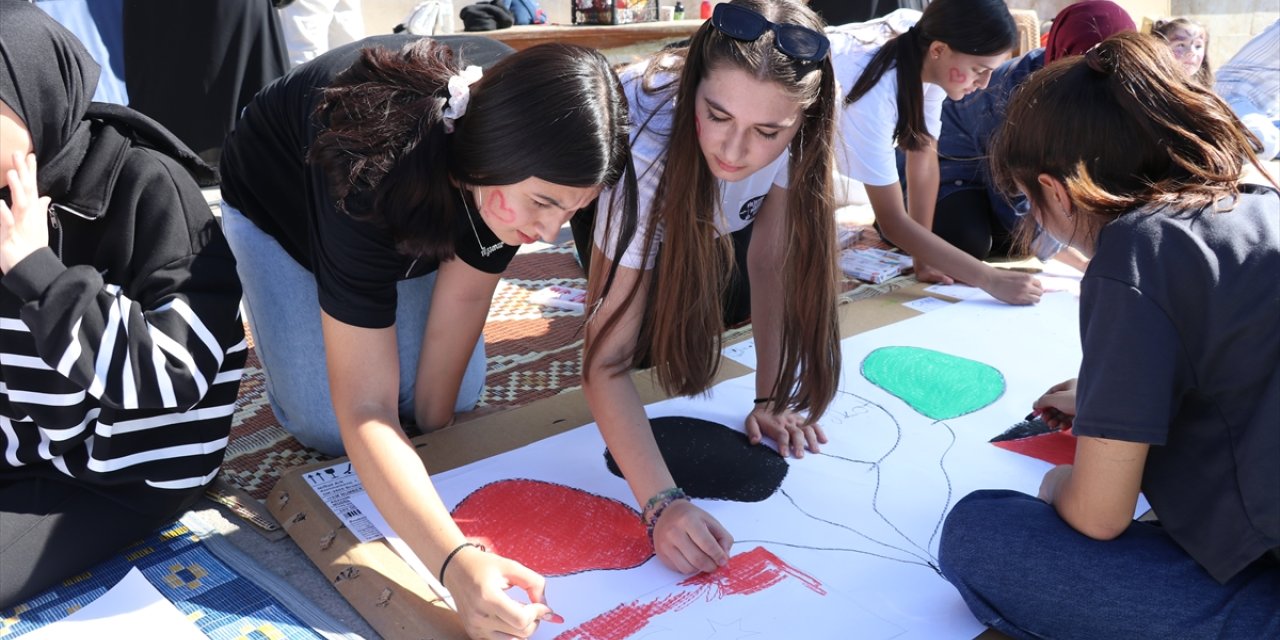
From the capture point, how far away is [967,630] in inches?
53.6

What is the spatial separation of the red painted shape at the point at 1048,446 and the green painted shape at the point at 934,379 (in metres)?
0.16

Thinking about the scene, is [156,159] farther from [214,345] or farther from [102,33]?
[102,33]

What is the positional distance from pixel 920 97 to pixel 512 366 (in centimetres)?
136

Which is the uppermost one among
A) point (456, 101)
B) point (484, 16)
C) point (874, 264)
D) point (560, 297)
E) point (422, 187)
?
point (456, 101)

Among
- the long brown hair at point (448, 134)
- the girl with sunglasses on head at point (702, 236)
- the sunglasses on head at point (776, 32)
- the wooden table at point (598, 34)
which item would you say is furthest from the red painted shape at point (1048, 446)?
the wooden table at point (598, 34)

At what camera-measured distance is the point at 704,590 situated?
4.72 feet

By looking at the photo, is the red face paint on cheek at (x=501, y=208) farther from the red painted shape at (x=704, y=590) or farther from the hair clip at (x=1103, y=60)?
the hair clip at (x=1103, y=60)

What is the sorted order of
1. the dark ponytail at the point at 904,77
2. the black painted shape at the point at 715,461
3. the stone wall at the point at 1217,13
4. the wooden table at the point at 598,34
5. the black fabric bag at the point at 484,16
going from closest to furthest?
the black painted shape at the point at 715,461, the dark ponytail at the point at 904,77, the wooden table at the point at 598,34, the black fabric bag at the point at 484,16, the stone wall at the point at 1217,13

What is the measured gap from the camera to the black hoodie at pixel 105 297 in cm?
135

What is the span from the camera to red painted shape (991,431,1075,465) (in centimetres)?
181

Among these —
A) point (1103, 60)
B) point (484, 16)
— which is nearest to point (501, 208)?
point (1103, 60)

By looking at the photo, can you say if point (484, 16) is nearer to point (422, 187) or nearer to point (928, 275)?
point (928, 275)

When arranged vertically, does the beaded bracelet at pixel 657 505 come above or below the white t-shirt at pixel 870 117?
below

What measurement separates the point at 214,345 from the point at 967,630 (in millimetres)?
1205
